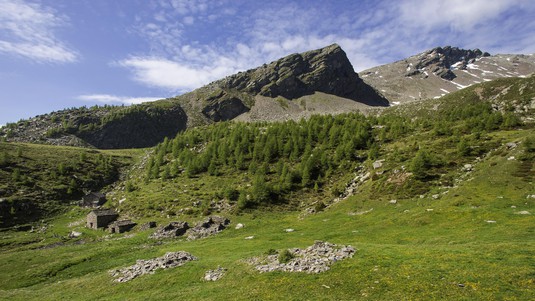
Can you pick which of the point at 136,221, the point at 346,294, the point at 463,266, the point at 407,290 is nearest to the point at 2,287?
the point at 136,221

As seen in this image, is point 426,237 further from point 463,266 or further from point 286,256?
point 286,256

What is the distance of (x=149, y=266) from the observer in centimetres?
3884

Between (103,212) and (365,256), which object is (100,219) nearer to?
(103,212)

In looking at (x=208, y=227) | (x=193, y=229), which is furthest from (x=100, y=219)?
(x=208, y=227)

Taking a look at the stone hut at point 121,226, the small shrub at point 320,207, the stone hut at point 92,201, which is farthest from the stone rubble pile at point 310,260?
the stone hut at point 92,201

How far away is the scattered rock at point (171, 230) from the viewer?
222ft

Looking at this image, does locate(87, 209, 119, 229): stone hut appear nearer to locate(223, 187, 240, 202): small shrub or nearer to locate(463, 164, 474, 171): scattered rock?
locate(223, 187, 240, 202): small shrub

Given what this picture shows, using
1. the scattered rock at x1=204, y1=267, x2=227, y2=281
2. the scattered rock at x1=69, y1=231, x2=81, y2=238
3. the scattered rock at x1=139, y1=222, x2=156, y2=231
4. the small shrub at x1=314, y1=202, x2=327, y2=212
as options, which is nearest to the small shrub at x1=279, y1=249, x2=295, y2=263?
the scattered rock at x1=204, y1=267, x2=227, y2=281

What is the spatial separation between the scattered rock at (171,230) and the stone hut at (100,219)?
26538 millimetres

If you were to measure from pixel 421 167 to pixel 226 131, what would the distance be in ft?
371

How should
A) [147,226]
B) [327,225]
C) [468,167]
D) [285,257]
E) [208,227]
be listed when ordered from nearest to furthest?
[285,257] → [327,225] → [468,167] → [208,227] → [147,226]

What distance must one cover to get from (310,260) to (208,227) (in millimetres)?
43720

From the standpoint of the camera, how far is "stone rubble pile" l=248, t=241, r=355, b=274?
29.4m

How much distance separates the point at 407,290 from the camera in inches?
880
